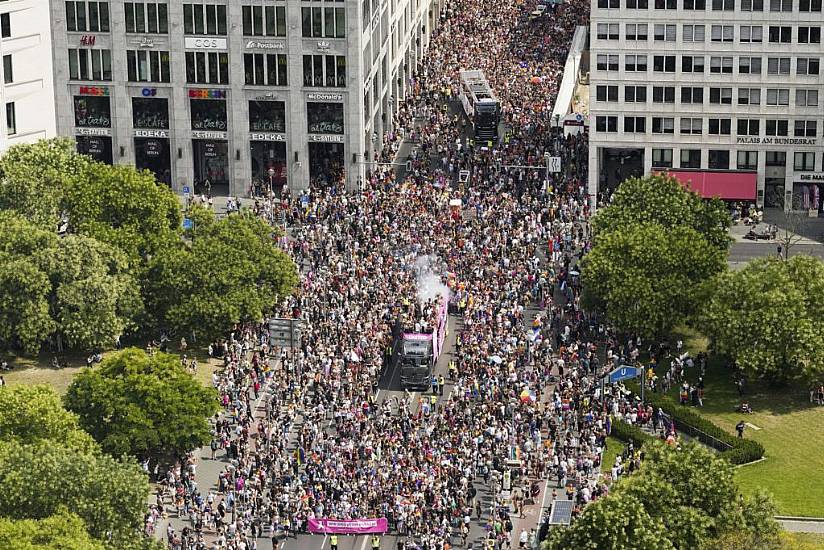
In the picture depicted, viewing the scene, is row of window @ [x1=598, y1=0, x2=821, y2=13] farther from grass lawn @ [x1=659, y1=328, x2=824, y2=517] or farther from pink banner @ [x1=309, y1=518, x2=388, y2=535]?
pink banner @ [x1=309, y1=518, x2=388, y2=535]

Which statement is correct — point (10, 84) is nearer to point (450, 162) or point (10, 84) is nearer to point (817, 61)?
point (450, 162)

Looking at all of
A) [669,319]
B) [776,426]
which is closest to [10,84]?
[669,319]

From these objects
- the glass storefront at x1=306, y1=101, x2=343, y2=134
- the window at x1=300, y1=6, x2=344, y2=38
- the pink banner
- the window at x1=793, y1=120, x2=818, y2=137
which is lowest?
the pink banner

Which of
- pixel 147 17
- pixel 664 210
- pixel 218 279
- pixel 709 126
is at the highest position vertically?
pixel 147 17

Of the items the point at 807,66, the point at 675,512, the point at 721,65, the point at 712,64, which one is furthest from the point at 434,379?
the point at 807,66

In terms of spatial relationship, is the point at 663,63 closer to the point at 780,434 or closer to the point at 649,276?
the point at 649,276

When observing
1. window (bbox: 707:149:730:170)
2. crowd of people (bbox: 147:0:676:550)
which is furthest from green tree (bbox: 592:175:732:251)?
window (bbox: 707:149:730:170)

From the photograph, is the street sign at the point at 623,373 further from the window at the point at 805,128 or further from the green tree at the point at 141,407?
the window at the point at 805,128
